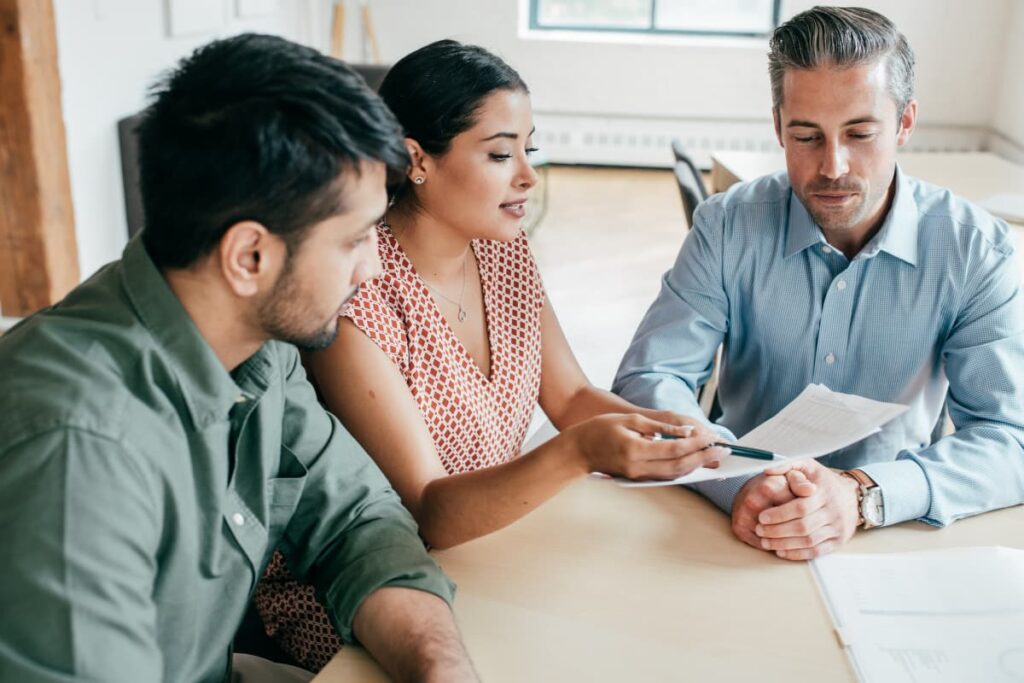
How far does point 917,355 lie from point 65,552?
1344mm

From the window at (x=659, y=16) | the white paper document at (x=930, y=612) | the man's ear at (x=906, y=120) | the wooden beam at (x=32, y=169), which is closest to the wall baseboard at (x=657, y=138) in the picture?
the window at (x=659, y=16)

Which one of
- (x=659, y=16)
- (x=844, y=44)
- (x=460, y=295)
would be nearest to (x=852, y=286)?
(x=844, y=44)

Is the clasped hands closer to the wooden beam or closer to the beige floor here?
the beige floor

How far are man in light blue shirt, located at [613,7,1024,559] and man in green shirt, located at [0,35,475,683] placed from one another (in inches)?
28.0

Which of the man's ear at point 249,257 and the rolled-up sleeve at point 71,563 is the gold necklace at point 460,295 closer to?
the man's ear at point 249,257

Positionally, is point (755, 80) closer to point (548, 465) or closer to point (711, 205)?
point (711, 205)

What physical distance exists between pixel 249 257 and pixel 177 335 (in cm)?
10

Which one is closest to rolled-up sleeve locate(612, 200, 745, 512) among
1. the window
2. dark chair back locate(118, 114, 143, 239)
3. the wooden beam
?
the wooden beam

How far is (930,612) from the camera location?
1.13 meters

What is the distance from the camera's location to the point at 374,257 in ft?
3.60

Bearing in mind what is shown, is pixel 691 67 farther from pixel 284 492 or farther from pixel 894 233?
pixel 284 492

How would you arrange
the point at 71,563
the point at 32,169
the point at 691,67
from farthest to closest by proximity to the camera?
the point at 691,67 → the point at 32,169 → the point at 71,563

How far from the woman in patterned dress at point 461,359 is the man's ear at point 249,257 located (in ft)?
1.28

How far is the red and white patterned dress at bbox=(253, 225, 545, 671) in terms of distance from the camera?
138 centimetres
